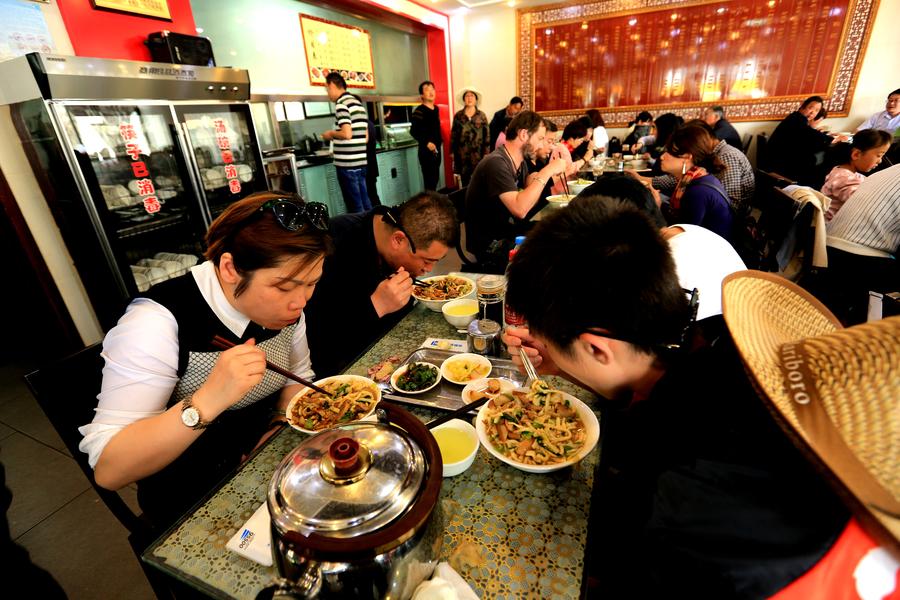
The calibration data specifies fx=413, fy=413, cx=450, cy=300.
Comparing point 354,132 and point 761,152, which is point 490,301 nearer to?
point 354,132

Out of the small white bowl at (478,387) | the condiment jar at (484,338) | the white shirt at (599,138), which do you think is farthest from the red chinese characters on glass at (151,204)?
the white shirt at (599,138)

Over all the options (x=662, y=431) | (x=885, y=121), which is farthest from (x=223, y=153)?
(x=885, y=121)

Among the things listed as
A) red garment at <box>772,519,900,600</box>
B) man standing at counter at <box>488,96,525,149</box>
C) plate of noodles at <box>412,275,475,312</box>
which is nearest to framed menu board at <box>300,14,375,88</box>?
man standing at counter at <box>488,96,525,149</box>

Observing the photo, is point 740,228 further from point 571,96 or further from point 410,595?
point 571,96

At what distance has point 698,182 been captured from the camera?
9.73 ft

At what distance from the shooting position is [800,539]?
22.6 inches

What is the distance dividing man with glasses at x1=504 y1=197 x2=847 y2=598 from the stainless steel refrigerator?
11.3 ft

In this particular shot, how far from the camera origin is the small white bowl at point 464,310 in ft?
5.99

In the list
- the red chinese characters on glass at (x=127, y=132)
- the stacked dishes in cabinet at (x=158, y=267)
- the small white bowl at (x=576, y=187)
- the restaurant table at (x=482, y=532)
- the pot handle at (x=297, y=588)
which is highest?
the red chinese characters on glass at (x=127, y=132)

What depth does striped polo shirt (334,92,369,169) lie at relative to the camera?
17.9ft

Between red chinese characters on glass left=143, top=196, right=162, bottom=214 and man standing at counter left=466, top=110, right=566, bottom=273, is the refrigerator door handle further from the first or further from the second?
man standing at counter left=466, top=110, right=566, bottom=273

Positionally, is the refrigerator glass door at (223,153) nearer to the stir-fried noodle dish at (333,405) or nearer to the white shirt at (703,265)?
the stir-fried noodle dish at (333,405)

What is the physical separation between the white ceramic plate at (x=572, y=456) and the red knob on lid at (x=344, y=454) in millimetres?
456

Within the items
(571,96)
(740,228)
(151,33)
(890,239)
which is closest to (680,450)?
(890,239)
